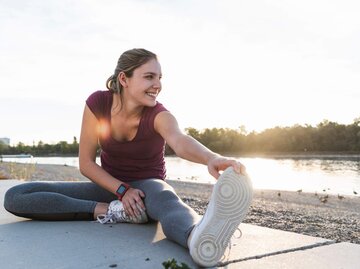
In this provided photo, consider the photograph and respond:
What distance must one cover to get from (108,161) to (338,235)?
2.05m

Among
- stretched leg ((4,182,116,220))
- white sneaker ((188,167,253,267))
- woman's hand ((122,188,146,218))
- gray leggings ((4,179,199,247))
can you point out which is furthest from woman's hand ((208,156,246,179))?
stretched leg ((4,182,116,220))

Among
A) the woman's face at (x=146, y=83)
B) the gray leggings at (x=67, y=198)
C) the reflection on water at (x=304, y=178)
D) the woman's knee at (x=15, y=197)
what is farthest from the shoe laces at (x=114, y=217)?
the reflection on water at (x=304, y=178)

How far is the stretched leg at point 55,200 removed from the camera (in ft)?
8.48

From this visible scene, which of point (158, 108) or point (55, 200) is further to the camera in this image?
point (55, 200)

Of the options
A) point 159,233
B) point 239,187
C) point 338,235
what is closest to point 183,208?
point 159,233

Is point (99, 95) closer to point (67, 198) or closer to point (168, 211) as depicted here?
point (67, 198)

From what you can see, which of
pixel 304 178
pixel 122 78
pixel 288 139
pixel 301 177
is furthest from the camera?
pixel 288 139

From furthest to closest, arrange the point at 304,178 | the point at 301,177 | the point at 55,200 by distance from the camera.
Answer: the point at 301,177 → the point at 304,178 → the point at 55,200

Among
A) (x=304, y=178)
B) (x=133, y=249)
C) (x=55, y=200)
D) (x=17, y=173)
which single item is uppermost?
(x=55, y=200)

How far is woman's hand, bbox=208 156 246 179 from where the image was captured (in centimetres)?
159

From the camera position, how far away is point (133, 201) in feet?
7.60

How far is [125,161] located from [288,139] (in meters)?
55.2

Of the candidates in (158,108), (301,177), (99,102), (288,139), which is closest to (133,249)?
(158,108)

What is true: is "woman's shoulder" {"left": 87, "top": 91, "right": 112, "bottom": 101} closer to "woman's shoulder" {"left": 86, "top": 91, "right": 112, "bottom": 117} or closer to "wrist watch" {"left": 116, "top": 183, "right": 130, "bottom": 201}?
"woman's shoulder" {"left": 86, "top": 91, "right": 112, "bottom": 117}
